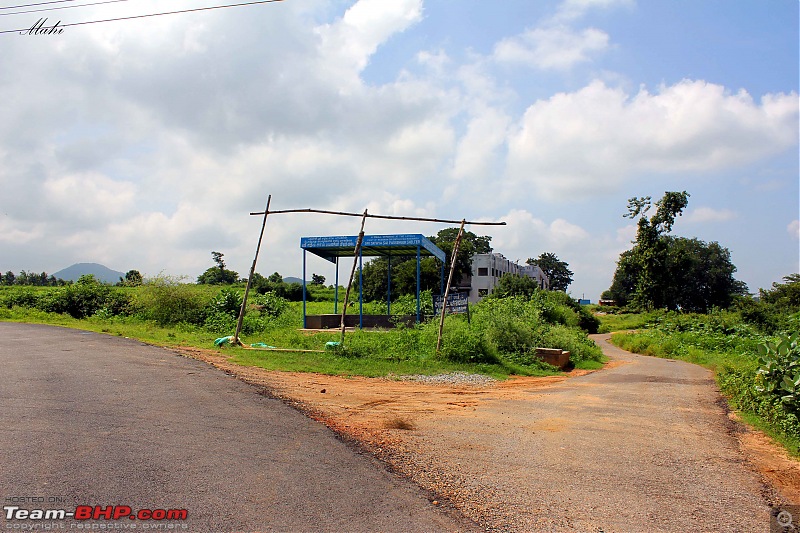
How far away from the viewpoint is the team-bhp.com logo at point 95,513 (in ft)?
14.6

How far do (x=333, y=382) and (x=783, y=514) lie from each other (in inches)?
349

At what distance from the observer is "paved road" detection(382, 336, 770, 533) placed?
5039 mm

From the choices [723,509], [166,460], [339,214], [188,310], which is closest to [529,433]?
[723,509]

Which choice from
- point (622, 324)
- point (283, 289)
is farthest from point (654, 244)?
point (283, 289)

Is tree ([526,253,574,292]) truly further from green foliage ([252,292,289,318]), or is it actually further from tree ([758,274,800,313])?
green foliage ([252,292,289,318])

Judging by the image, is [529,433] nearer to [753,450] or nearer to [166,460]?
[753,450]

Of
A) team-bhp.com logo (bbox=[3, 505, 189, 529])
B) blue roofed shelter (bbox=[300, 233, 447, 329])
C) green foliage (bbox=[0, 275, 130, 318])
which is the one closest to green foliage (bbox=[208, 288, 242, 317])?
blue roofed shelter (bbox=[300, 233, 447, 329])

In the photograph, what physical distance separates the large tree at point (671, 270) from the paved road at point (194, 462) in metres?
61.1

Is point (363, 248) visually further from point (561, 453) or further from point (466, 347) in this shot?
point (561, 453)

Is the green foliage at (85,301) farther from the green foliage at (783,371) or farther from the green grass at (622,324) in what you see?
the green grass at (622,324)

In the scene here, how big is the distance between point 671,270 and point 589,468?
75134mm

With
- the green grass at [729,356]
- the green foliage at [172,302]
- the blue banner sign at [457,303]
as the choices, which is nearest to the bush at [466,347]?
the blue banner sign at [457,303]

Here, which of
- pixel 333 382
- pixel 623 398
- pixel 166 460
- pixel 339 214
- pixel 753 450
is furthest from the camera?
pixel 339 214

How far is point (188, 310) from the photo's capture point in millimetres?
27234
